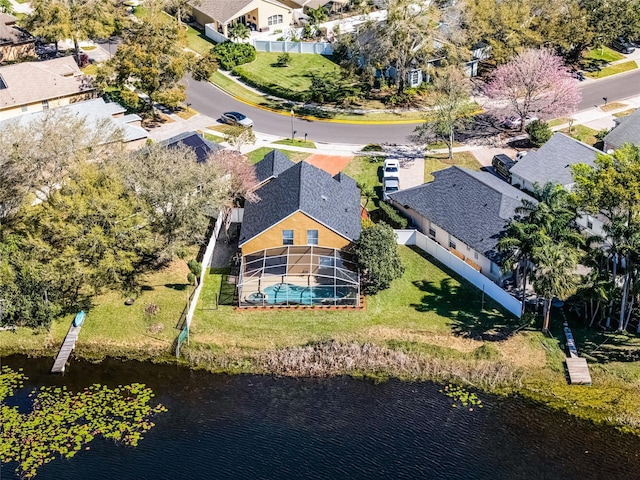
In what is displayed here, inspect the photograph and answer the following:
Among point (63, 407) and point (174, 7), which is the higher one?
point (174, 7)

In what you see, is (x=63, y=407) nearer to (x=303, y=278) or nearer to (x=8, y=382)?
(x=8, y=382)

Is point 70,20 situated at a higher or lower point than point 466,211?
higher

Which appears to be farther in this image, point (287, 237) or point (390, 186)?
point (390, 186)

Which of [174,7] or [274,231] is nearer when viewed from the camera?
[274,231]

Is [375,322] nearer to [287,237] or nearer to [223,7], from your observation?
[287,237]

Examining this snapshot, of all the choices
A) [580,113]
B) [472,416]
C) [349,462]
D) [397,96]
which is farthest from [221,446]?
[580,113]

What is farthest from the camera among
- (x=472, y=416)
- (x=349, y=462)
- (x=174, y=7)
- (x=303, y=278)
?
(x=174, y=7)

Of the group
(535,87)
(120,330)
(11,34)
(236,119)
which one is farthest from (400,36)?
(11,34)
